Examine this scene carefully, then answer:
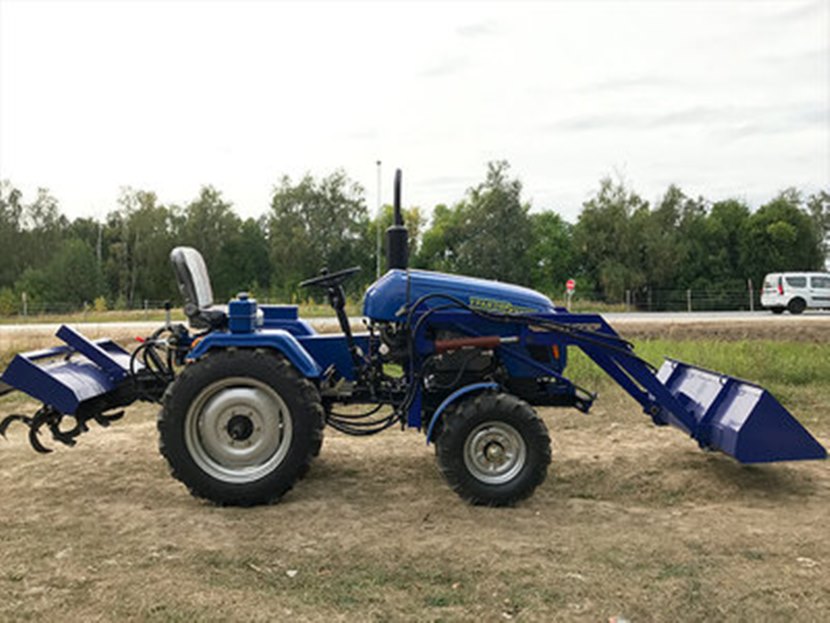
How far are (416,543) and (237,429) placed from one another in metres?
1.46

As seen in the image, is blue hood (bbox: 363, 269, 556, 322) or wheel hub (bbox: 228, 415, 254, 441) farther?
blue hood (bbox: 363, 269, 556, 322)

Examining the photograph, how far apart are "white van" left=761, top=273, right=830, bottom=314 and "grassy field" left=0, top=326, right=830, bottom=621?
21.7m

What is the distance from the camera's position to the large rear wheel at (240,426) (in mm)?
4859

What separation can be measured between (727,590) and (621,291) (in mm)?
36829

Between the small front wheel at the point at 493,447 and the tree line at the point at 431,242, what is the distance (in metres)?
33.1

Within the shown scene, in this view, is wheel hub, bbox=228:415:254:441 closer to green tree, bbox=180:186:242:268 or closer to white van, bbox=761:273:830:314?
white van, bbox=761:273:830:314

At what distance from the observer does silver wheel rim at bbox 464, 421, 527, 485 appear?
4.90 metres

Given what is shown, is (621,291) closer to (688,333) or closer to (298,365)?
(688,333)

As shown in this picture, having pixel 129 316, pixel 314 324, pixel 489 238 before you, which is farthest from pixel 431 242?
pixel 314 324

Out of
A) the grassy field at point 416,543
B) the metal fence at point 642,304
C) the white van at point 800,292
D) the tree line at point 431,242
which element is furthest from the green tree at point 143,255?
the grassy field at point 416,543

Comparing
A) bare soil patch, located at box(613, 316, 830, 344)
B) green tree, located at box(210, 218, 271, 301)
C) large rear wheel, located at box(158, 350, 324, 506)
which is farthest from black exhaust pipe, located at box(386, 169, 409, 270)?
green tree, located at box(210, 218, 271, 301)

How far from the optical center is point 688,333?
17016 mm

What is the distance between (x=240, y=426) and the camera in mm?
4957

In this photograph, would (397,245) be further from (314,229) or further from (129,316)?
(314,229)
